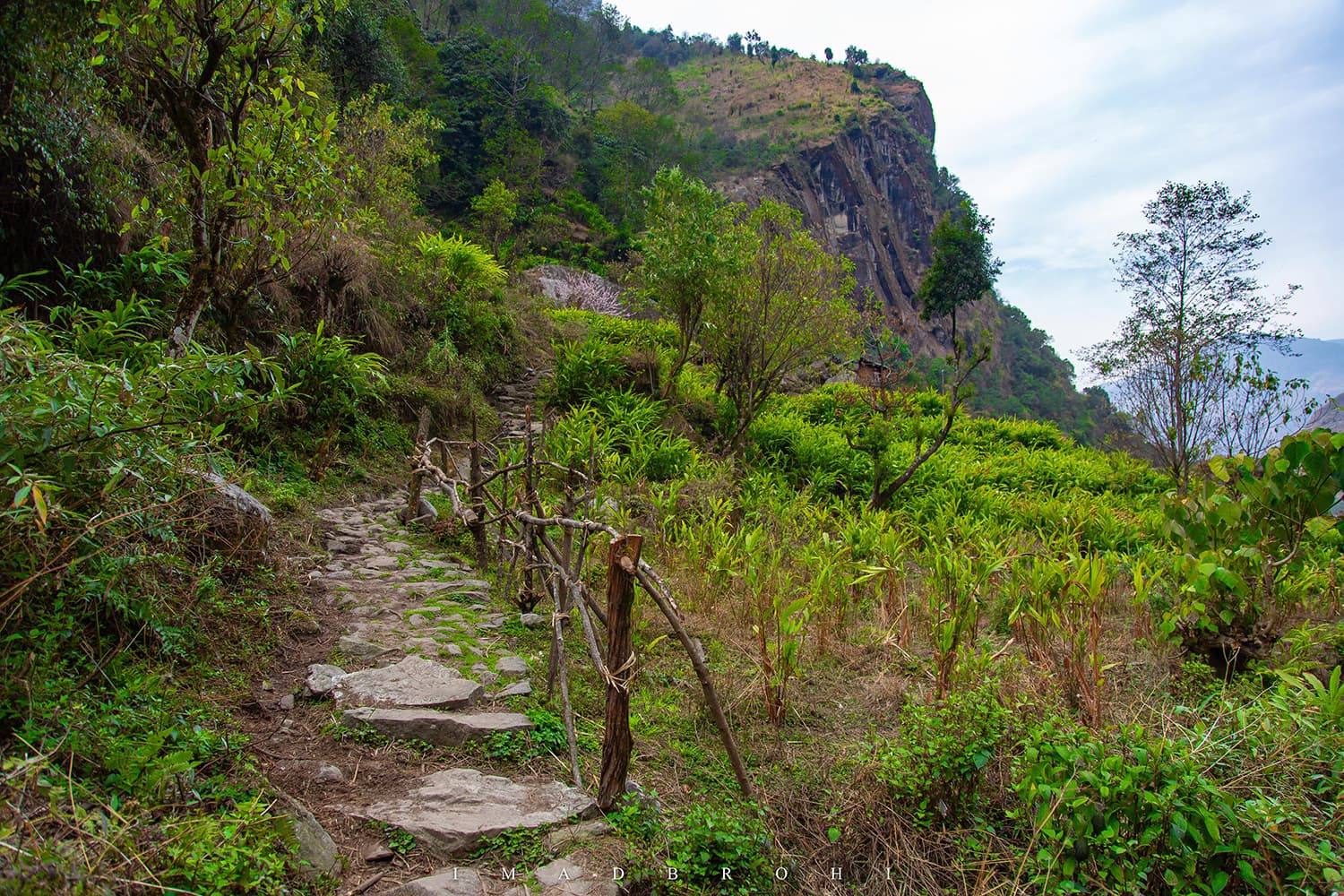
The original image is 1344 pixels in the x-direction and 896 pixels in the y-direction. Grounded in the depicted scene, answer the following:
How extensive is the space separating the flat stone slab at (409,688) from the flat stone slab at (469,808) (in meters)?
0.43

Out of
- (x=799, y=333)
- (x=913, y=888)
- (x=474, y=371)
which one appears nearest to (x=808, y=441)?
(x=799, y=333)

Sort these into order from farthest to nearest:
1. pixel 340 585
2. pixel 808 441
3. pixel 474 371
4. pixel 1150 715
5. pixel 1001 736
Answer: pixel 808 441 < pixel 474 371 < pixel 340 585 < pixel 1150 715 < pixel 1001 736

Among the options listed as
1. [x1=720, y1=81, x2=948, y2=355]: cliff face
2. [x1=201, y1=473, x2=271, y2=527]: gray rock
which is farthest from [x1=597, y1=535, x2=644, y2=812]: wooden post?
[x1=720, y1=81, x2=948, y2=355]: cliff face

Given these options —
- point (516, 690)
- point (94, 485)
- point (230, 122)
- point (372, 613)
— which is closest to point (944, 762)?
point (516, 690)

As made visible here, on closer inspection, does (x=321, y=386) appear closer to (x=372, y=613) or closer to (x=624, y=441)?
(x=372, y=613)

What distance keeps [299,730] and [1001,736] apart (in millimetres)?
2495

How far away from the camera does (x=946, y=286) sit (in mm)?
18766

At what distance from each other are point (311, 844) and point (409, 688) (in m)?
1.01

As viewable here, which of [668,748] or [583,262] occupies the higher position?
[583,262]

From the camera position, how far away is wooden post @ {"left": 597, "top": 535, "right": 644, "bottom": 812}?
1.98 metres

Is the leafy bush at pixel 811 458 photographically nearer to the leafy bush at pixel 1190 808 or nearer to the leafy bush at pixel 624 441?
the leafy bush at pixel 624 441

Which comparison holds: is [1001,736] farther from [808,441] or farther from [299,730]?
[808,441]

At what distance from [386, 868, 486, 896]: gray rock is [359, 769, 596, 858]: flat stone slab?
3.8 inches

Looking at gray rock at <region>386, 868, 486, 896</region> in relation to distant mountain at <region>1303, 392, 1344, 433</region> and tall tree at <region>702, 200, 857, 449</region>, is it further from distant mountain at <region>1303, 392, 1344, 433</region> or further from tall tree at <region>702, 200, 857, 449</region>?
distant mountain at <region>1303, 392, 1344, 433</region>
